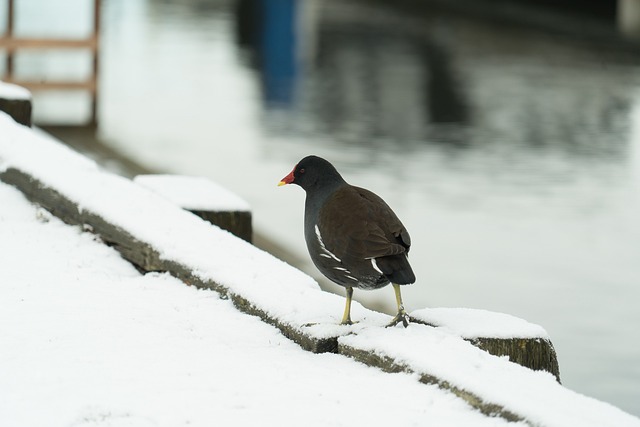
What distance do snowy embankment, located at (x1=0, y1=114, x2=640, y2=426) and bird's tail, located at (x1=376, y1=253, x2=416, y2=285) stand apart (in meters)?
0.22

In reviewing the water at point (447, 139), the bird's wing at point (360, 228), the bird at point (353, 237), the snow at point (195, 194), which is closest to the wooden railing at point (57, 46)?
the water at point (447, 139)

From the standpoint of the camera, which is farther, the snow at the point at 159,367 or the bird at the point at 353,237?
the bird at the point at 353,237

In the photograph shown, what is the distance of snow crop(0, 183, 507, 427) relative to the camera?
4.29 m

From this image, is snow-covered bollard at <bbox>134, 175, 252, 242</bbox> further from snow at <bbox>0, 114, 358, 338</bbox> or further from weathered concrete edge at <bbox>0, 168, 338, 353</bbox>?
weathered concrete edge at <bbox>0, 168, 338, 353</bbox>

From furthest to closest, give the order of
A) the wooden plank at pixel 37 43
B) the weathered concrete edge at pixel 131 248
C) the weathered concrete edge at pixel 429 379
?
the wooden plank at pixel 37 43 < the weathered concrete edge at pixel 131 248 < the weathered concrete edge at pixel 429 379

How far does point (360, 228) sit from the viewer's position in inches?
193

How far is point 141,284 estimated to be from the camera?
6125mm

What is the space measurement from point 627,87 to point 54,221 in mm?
14923

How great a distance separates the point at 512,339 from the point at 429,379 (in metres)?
0.46

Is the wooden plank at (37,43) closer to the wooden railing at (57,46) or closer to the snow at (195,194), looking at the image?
the wooden railing at (57,46)

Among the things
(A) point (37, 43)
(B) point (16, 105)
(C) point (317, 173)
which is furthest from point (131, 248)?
(A) point (37, 43)

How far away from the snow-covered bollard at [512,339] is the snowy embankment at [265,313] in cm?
5

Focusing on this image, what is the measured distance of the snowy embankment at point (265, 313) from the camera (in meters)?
4.26

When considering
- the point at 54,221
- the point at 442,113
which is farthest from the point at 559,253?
the point at 442,113
